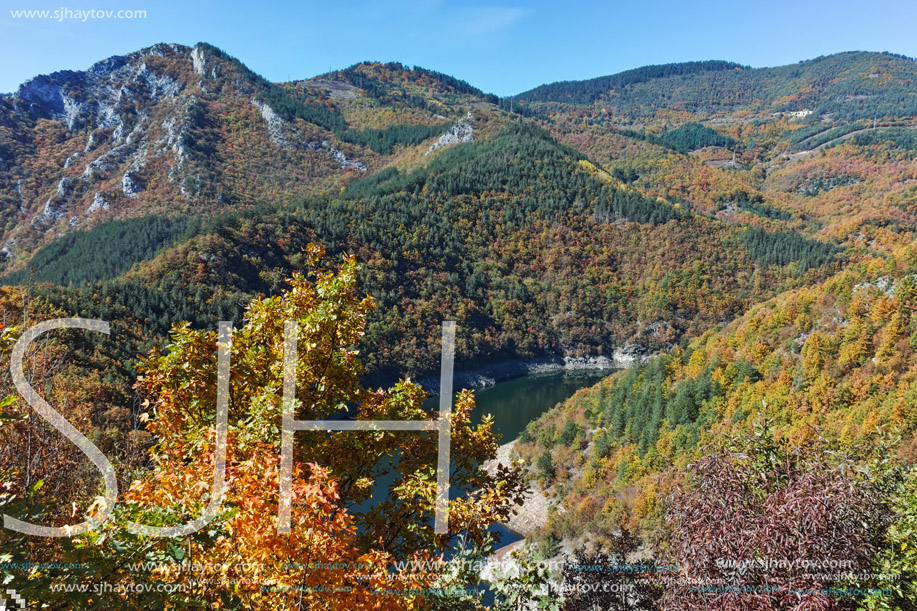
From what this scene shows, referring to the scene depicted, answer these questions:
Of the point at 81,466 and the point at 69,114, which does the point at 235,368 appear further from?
the point at 69,114

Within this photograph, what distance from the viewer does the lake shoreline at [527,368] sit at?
76.6m

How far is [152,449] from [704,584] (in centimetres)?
614

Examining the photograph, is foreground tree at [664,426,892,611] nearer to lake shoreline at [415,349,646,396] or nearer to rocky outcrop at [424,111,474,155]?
lake shoreline at [415,349,646,396]

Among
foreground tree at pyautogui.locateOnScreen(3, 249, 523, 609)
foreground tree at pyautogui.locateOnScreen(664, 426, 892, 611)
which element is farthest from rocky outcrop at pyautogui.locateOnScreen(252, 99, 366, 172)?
foreground tree at pyautogui.locateOnScreen(664, 426, 892, 611)

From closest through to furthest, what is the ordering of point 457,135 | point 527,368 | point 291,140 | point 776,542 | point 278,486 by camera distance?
point 278,486 < point 776,542 < point 527,368 < point 457,135 < point 291,140

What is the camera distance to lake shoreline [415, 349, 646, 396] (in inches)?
3017

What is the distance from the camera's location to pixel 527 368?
88.4 meters

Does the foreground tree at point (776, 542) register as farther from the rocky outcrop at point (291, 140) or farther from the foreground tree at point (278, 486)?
the rocky outcrop at point (291, 140)

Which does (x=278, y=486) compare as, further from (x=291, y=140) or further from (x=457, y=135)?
(x=291, y=140)

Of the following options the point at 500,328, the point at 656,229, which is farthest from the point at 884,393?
the point at 656,229

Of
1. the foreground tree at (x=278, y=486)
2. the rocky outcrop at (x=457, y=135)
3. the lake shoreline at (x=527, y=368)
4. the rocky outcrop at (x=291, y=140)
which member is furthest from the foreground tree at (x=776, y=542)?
the rocky outcrop at (x=291, y=140)

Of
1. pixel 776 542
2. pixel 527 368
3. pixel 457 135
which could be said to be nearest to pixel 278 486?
pixel 776 542

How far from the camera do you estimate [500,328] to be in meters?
95.1

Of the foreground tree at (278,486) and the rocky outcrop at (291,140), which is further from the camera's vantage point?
the rocky outcrop at (291,140)
